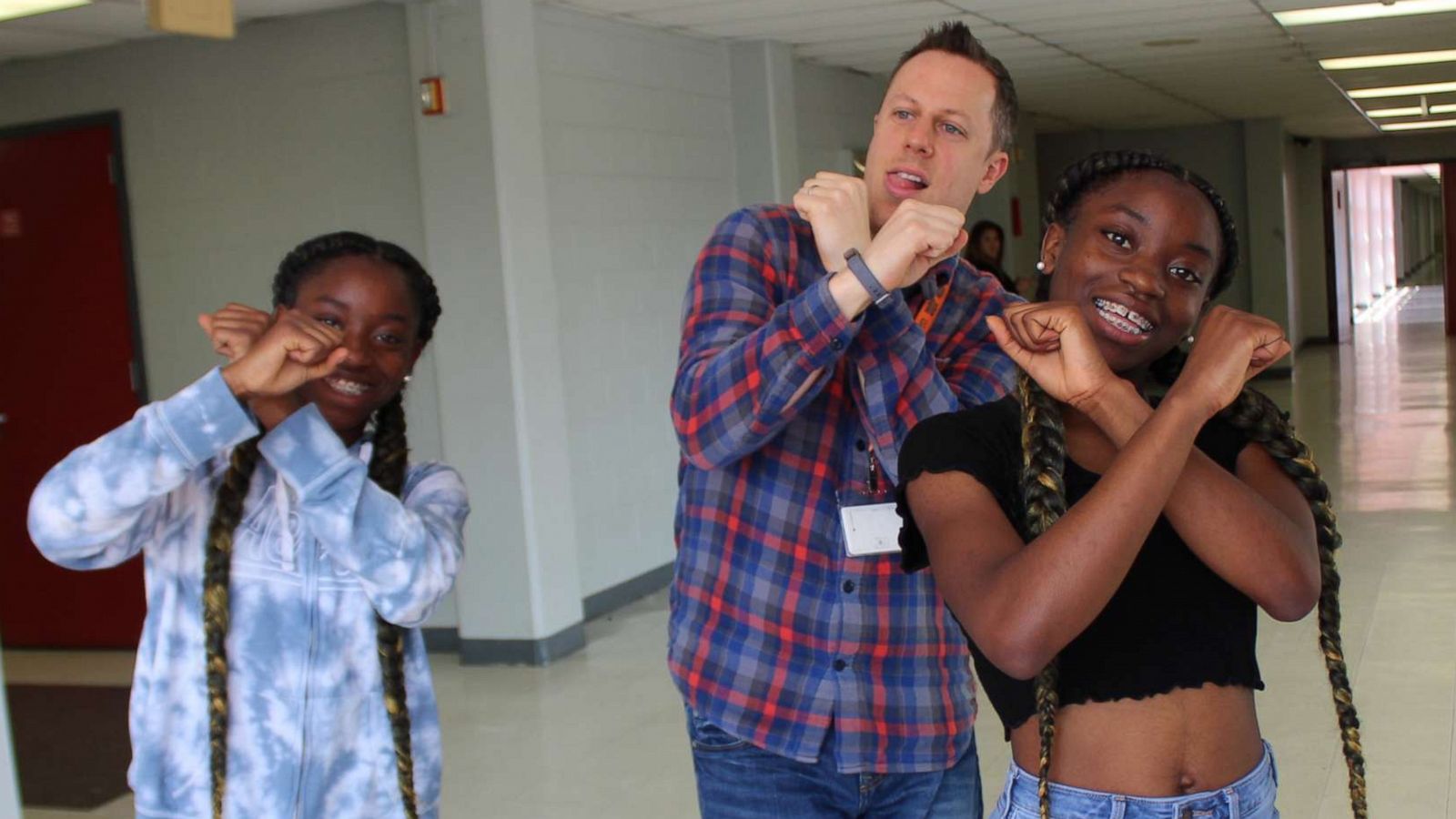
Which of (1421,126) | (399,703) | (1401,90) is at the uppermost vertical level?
(1421,126)

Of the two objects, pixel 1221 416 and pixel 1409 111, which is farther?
pixel 1409 111

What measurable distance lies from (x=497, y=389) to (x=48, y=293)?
2395 mm

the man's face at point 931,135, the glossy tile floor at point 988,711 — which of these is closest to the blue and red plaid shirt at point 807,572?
the man's face at point 931,135

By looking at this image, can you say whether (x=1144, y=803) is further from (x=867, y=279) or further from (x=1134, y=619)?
(x=867, y=279)

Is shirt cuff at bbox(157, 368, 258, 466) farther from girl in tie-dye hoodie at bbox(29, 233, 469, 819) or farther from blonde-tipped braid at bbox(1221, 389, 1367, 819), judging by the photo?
blonde-tipped braid at bbox(1221, 389, 1367, 819)

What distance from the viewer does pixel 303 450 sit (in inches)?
59.9

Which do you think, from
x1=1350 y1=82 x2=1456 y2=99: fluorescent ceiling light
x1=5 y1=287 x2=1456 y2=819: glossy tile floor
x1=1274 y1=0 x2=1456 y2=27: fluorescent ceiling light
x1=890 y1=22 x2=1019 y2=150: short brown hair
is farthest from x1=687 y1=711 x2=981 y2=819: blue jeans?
x1=1350 y1=82 x2=1456 y2=99: fluorescent ceiling light

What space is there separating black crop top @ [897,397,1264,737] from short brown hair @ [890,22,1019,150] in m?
0.47

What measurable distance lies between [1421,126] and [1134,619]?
17987mm

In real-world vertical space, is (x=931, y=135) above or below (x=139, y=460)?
above

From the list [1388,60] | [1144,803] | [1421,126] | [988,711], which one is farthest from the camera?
[1421,126]

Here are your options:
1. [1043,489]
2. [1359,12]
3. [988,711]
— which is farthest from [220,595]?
[1359,12]

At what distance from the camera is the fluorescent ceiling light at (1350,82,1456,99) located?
12.3m

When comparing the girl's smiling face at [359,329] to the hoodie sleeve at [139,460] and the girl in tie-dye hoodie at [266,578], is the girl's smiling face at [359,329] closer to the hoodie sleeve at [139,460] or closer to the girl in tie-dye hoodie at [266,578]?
the girl in tie-dye hoodie at [266,578]
